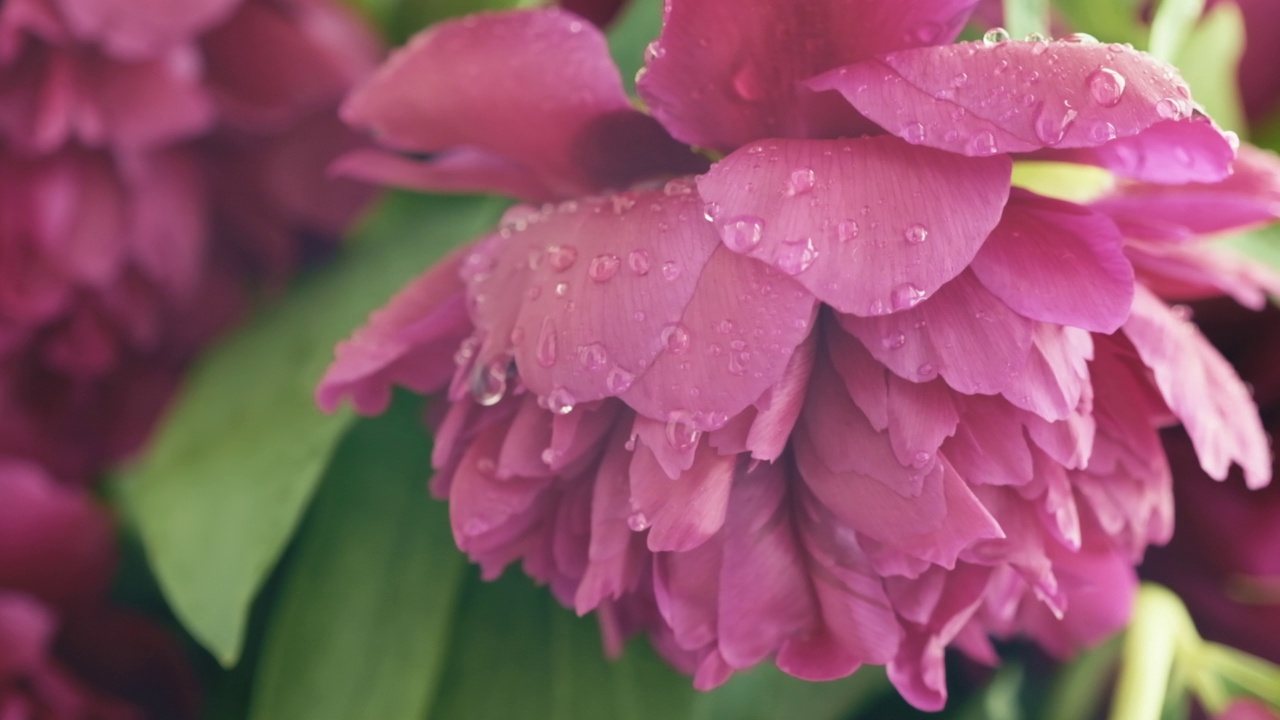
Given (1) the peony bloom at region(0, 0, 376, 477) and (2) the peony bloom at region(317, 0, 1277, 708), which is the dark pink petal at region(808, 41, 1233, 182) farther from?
(1) the peony bloom at region(0, 0, 376, 477)

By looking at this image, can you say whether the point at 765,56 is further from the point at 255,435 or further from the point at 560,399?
the point at 255,435

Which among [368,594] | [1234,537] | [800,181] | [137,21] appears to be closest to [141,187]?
[137,21]

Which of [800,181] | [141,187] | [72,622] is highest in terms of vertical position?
[800,181]

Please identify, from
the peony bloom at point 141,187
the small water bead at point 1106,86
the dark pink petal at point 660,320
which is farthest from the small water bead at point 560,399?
the peony bloom at point 141,187

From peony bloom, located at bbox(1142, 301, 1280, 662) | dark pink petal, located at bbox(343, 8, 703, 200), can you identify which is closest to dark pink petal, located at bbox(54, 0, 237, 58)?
dark pink petal, located at bbox(343, 8, 703, 200)

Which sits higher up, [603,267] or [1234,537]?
[603,267]

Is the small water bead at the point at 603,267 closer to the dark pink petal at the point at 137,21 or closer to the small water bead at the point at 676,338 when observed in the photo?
the small water bead at the point at 676,338

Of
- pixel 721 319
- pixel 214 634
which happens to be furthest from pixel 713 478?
pixel 214 634
